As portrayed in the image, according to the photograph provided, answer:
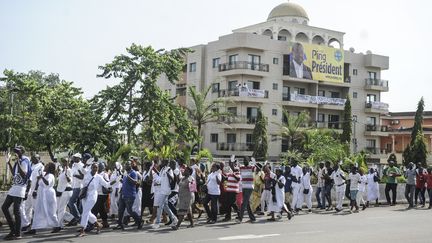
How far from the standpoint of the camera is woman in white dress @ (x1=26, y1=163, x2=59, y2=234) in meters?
13.8

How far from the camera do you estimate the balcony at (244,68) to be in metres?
54.7

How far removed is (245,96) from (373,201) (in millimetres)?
29311

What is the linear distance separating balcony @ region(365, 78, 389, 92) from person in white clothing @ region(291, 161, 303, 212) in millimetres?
46619

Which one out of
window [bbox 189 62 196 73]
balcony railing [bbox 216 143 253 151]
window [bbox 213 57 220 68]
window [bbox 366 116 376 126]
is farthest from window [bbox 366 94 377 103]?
window [bbox 189 62 196 73]

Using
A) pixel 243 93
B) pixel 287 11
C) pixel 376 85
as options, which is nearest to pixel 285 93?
pixel 243 93

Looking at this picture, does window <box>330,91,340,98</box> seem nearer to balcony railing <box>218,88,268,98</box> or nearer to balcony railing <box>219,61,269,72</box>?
balcony railing <box>218,88,268,98</box>

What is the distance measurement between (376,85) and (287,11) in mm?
13411

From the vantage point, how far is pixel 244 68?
5469 cm

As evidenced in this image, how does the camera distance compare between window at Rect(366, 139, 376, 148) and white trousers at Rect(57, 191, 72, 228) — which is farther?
window at Rect(366, 139, 376, 148)

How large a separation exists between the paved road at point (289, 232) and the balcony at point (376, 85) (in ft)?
158

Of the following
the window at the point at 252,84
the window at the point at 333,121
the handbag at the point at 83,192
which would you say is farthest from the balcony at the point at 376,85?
the handbag at the point at 83,192

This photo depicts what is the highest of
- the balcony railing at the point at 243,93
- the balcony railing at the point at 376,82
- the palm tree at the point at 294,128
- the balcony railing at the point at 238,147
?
the balcony railing at the point at 376,82

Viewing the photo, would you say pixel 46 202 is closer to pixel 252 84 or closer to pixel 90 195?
pixel 90 195

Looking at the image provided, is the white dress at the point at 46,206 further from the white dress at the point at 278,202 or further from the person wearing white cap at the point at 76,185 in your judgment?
the white dress at the point at 278,202
